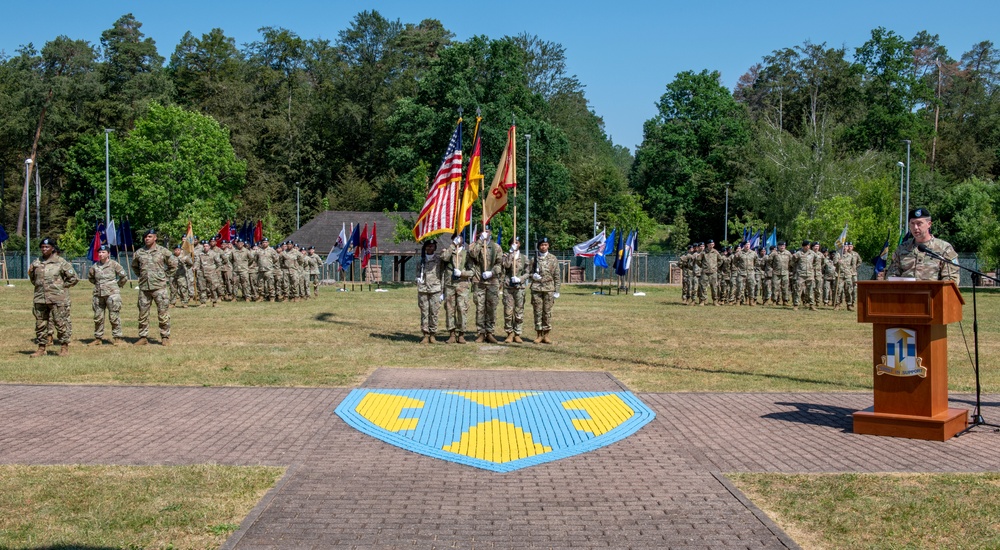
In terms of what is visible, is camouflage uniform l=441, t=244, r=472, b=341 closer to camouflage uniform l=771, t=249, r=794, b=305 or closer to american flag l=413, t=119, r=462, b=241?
american flag l=413, t=119, r=462, b=241

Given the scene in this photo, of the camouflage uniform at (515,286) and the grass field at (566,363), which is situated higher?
the camouflage uniform at (515,286)

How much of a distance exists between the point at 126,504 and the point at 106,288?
11474 mm

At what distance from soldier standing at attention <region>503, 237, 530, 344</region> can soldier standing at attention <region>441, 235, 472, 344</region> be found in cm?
92

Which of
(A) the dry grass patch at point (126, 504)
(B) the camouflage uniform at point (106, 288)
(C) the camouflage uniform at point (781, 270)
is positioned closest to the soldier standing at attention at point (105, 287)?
(B) the camouflage uniform at point (106, 288)

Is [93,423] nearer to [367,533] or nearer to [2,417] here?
[2,417]

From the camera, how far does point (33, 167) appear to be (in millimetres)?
71500

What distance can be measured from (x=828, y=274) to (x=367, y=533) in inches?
1086

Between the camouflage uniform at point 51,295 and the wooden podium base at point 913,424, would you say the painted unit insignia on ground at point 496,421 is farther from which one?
the camouflage uniform at point 51,295

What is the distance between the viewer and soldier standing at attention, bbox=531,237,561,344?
18.0 meters

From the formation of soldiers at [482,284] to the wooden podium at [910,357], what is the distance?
9255 millimetres

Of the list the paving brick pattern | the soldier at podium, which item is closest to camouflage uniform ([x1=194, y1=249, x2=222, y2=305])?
the paving brick pattern

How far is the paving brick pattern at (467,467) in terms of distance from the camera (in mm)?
6012

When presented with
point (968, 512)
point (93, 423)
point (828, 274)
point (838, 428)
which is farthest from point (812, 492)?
point (828, 274)

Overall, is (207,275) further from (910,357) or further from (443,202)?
(910,357)
